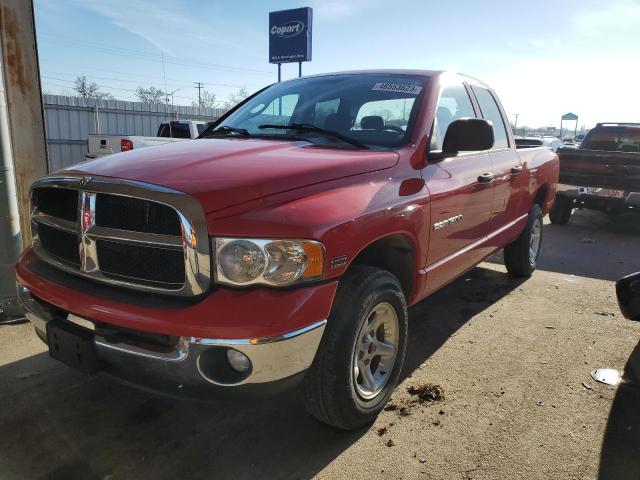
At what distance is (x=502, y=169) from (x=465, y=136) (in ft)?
4.01

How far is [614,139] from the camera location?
1008 centimetres

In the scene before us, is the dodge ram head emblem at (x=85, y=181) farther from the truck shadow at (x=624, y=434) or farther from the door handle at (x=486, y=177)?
the truck shadow at (x=624, y=434)

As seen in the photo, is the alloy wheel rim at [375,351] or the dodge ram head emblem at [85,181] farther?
the alloy wheel rim at [375,351]

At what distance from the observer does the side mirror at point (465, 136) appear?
3.20 meters

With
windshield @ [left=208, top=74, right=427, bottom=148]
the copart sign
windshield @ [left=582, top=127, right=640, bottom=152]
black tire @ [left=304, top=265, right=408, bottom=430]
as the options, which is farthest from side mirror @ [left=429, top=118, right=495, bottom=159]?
the copart sign

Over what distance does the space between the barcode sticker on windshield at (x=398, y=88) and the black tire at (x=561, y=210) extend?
6.88 m

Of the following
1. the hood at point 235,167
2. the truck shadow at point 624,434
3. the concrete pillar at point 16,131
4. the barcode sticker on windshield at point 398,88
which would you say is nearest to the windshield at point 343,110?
the barcode sticker on windshield at point 398,88

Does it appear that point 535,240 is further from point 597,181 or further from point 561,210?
point 561,210

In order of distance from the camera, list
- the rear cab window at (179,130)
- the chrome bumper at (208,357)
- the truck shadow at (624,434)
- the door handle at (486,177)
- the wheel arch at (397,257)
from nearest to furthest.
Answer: the chrome bumper at (208,357) → the truck shadow at (624,434) → the wheel arch at (397,257) → the door handle at (486,177) → the rear cab window at (179,130)

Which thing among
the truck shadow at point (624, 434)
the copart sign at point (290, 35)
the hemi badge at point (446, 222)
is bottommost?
the truck shadow at point (624, 434)

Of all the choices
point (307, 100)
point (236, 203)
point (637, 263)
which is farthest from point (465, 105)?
point (637, 263)

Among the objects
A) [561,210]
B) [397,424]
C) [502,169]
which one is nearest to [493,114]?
[502,169]

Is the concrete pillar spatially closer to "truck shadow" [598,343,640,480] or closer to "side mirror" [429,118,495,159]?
"side mirror" [429,118,495,159]

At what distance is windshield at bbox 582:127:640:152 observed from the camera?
32.2ft
